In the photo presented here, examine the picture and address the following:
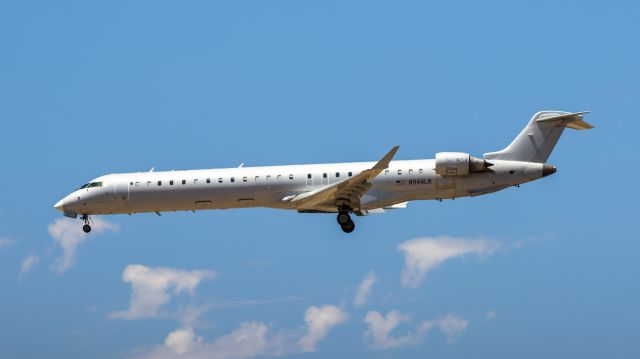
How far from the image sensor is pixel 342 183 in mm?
56375

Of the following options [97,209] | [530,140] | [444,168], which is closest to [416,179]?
[444,168]

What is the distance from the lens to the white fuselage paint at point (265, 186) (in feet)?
188

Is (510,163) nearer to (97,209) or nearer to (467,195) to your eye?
(467,195)

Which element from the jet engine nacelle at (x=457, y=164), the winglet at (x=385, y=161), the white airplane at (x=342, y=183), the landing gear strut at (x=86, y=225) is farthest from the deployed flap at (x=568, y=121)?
the landing gear strut at (x=86, y=225)

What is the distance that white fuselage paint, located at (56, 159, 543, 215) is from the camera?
57.2 m

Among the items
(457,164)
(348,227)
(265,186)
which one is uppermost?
(265,186)

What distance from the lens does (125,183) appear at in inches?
2346

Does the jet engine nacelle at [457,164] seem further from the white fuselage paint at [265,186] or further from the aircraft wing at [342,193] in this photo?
the aircraft wing at [342,193]

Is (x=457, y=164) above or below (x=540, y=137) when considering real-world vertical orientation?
below

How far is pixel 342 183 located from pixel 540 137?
832cm

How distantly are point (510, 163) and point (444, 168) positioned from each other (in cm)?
276

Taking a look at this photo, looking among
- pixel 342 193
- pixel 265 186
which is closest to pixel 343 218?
pixel 342 193

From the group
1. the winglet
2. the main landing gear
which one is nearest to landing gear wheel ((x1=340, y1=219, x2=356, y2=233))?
the main landing gear

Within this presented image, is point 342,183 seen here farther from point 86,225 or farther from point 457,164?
point 86,225
